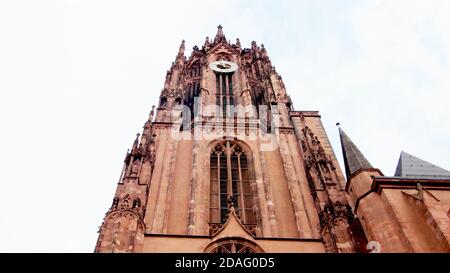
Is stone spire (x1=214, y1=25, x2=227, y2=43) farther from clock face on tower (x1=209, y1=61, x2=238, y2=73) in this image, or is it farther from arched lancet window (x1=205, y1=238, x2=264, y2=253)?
arched lancet window (x1=205, y1=238, x2=264, y2=253)

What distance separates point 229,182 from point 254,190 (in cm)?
120

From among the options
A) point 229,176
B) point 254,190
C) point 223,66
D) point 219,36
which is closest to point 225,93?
point 223,66

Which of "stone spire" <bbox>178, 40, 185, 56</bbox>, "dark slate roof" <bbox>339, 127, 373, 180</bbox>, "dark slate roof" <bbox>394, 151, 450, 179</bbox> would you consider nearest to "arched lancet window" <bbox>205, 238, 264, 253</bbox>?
"dark slate roof" <bbox>339, 127, 373, 180</bbox>

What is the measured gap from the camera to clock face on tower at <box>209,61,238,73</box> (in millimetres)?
30016

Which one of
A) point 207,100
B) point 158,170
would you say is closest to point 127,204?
point 158,170

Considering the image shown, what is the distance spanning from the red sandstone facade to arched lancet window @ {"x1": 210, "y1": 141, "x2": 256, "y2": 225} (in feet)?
0.17

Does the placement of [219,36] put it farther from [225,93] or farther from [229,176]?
[229,176]

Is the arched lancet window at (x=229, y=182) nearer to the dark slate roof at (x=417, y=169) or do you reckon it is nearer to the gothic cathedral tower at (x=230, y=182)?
the gothic cathedral tower at (x=230, y=182)

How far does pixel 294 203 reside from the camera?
17391 millimetres

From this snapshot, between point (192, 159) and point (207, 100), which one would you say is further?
point (207, 100)

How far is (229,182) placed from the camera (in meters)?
18.9

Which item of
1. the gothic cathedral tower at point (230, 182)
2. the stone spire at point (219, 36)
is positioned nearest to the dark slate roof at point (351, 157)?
the gothic cathedral tower at point (230, 182)

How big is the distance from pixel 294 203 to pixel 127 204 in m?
6.79
